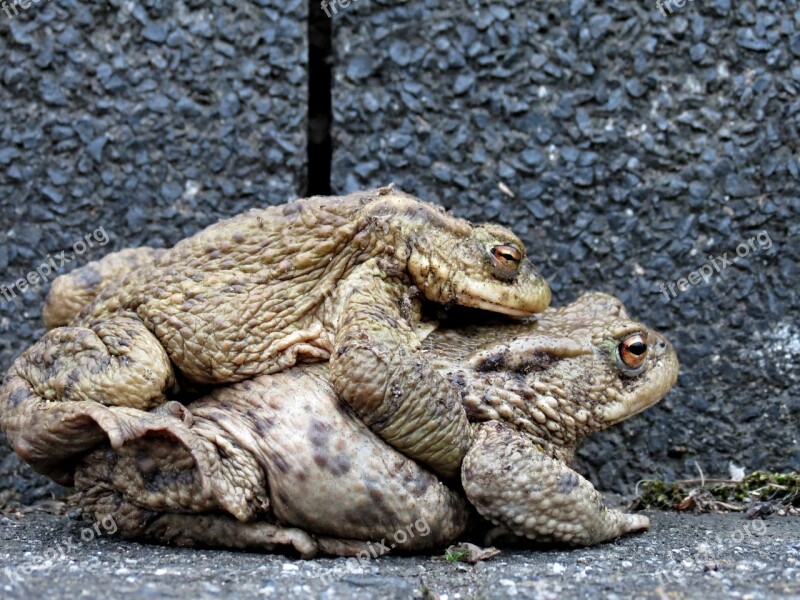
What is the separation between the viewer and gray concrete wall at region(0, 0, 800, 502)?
399 centimetres

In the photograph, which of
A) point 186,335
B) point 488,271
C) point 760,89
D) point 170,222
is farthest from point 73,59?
point 760,89

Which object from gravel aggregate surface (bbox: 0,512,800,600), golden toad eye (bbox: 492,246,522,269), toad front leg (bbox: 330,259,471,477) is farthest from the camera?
golden toad eye (bbox: 492,246,522,269)

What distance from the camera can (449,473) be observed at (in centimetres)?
305

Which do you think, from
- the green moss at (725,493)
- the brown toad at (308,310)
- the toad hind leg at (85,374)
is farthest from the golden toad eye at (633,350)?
the toad hind leg at (85,374)

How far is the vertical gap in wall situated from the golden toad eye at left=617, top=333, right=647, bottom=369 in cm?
147

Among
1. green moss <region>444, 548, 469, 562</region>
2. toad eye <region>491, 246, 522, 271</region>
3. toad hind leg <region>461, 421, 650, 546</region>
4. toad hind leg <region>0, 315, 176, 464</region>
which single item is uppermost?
toad eye <region>491, 246, 522, 271</region>

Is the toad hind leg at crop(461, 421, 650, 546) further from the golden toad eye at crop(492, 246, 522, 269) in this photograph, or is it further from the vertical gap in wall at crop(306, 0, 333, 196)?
the vertical gap in wall at crop(306, 0, 333, 196)

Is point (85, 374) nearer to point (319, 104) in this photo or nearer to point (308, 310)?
point (308, 310)

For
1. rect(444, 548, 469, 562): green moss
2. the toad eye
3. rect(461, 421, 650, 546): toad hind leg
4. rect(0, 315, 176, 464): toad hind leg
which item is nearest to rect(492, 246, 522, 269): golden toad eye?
the toad eye

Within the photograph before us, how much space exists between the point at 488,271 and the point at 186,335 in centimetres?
96

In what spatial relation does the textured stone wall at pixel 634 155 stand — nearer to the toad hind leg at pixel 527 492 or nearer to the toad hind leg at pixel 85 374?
the toad hind leg at pixel 527 492

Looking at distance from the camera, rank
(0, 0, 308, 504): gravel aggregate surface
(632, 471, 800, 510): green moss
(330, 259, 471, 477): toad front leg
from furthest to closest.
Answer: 1. (0, 0, 308, 504): gravel aggregate surface
2. (632, 471, 800, 510): green moss
3. (330, 259, 471, 477): toad front leg

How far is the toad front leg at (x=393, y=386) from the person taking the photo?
286cm

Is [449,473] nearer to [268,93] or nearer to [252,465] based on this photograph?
[252,465]
